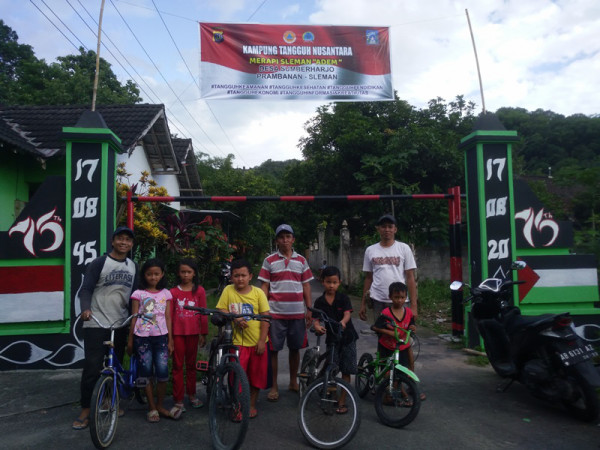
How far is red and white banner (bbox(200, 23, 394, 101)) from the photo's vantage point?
23.6ft

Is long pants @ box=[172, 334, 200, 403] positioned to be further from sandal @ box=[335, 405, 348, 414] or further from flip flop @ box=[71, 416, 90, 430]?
sandal @ box=[335, 405, 348, 414]

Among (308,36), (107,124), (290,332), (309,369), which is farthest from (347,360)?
(107,124)

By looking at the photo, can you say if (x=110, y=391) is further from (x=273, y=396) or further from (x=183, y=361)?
(x=273, y=396)

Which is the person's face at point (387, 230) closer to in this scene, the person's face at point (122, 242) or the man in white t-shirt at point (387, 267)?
the man in white t-shirt at point (387, 267)

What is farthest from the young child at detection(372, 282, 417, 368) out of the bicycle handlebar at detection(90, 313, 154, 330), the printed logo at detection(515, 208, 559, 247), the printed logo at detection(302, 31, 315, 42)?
the printed logo at detection(302, 31, 315, 42)

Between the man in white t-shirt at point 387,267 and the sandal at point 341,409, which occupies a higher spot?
the man in white t-shirt at point 387,267

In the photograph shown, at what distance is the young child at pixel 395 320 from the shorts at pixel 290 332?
70cm

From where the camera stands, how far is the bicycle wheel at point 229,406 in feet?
10.4

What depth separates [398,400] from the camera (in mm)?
3752

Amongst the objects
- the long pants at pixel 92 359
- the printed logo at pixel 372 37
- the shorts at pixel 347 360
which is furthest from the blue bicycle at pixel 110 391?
the printed logo at pixel 372 37

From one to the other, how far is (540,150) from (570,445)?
32.9 meters

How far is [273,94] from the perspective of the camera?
23.8ft

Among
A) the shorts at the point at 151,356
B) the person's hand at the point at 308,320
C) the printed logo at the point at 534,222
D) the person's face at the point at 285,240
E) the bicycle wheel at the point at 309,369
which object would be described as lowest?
the bicycle wheel at the point at 309,369

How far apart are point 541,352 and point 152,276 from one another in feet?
11.1
